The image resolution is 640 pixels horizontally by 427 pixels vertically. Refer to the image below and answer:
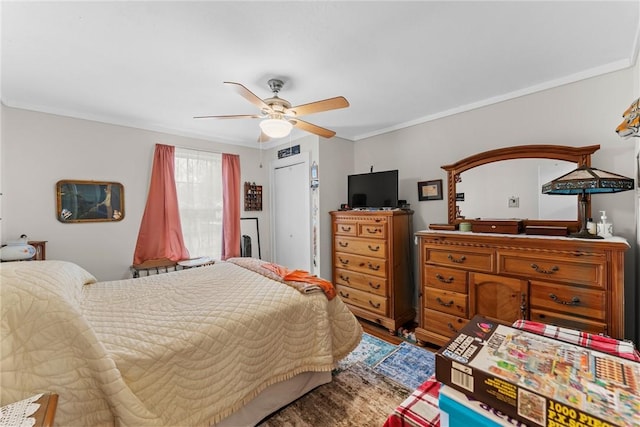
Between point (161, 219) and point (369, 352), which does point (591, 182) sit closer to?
point (369, 352)

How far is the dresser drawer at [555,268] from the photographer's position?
1735 mm

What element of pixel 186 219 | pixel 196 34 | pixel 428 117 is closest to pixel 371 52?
pixel 196 34

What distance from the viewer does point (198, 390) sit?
131cm

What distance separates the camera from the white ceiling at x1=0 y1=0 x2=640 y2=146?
4.76 feet

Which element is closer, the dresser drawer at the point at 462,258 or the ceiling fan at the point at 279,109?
the ceiling fan at the point at 279,109

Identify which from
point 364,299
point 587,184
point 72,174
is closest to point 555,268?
point 587,184

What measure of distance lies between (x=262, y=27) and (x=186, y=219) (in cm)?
286

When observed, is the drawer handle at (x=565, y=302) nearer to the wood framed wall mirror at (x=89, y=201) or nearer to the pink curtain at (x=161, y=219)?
the pink curtain at (x=161, y=219)

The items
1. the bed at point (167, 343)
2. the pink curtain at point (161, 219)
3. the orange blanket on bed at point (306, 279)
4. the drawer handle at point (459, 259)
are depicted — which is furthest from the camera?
the pink curtain at point (161, 219)

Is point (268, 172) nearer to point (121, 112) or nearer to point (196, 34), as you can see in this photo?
point (121, 112)

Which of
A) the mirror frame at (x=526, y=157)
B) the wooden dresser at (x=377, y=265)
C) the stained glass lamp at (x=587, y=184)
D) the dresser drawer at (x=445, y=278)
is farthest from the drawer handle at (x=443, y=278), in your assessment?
the stained glass lamp at (x=587, y=184)

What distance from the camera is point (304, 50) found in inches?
70.4

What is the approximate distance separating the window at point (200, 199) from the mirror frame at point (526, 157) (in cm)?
316

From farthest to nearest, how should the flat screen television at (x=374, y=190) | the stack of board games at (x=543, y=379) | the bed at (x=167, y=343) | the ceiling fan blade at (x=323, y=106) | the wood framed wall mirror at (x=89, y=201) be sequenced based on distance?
the flat screen television at (x=374, y=190)
the wood framed wall mirror at (x=89, y=201)
the ceiling fan blade at (x=323, y=106)
the bed at (x=167, y=343)
the stack of board games at (x=543, y=379)
